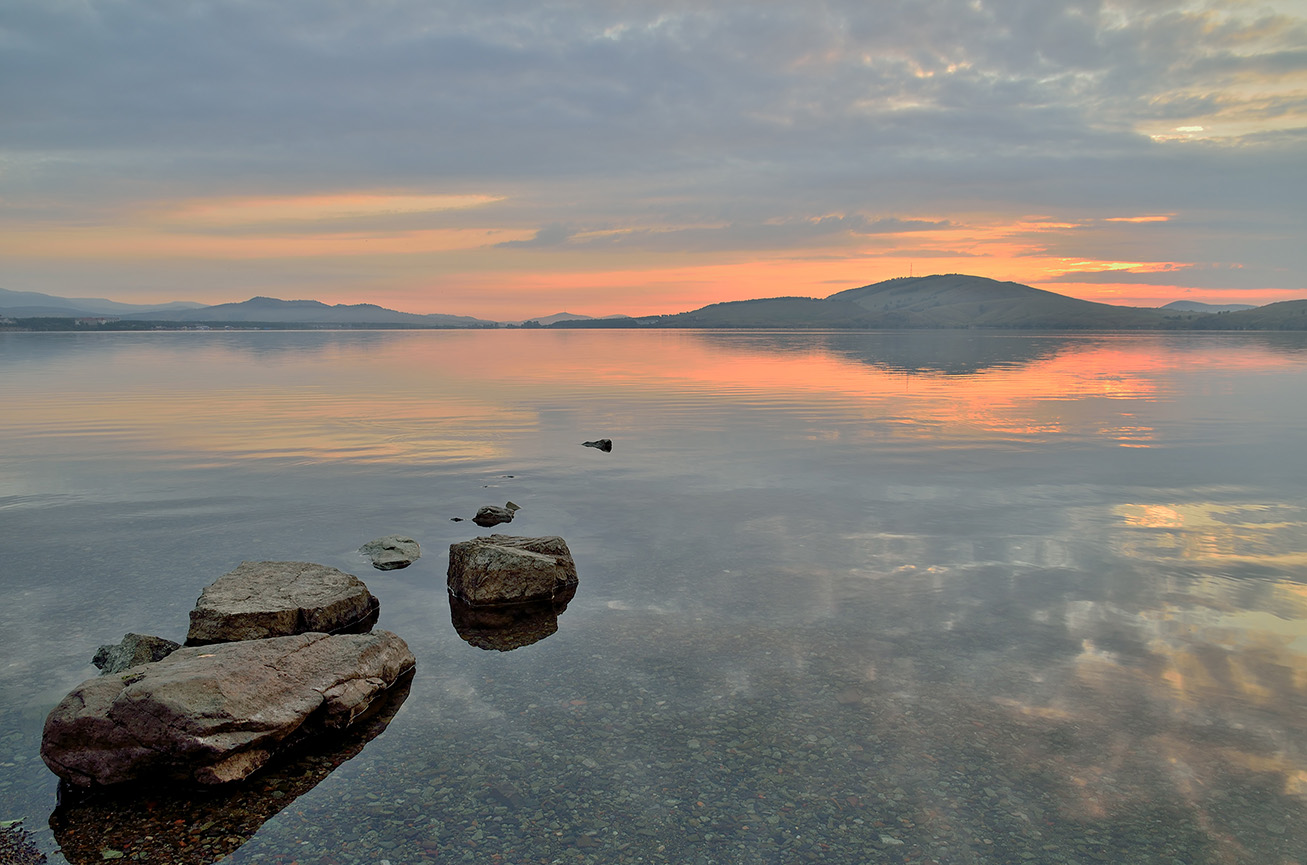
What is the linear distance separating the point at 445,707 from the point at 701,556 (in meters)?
6.39

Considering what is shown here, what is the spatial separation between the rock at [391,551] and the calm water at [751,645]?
334 millimetres

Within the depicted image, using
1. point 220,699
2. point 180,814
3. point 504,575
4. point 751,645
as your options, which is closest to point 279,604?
point 220,699

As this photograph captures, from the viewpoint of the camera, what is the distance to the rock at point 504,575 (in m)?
12.5

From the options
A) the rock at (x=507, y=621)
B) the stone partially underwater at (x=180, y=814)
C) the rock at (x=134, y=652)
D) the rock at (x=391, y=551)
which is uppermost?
the rock at (x=134, y=652)

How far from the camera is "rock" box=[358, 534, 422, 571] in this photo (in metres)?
14.3

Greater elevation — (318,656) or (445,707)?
(318,656)

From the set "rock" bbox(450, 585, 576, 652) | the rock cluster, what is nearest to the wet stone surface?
the rock cluster

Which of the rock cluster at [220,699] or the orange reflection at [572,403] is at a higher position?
the rock cluster at [220,699]

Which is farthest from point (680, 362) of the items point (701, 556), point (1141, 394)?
point (701, 556)

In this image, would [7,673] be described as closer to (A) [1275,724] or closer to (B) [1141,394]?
(A) [1275,724]

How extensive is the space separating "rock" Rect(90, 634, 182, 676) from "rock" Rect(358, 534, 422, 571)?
179 inches

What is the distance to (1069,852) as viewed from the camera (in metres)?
6.73

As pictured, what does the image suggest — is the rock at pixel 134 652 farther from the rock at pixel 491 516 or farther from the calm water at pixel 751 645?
the rock at pixel 491 516

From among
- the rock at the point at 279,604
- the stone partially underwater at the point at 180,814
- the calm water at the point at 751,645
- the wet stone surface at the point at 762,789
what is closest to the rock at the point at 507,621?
the calm water at the point at 751,645
